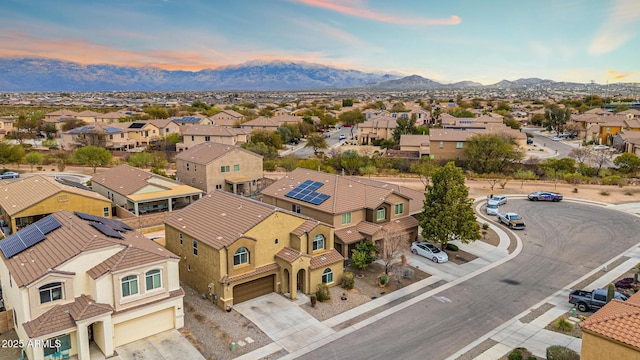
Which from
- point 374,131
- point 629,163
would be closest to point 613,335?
point 629,163

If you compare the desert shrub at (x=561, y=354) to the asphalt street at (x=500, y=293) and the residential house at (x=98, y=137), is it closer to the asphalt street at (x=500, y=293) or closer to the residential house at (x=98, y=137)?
the asphalt street at (x=500, y=293)

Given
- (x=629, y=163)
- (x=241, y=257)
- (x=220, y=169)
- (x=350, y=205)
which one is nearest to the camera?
(x=241, y=257)

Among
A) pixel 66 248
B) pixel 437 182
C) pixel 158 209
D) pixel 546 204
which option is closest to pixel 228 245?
pixel 66 248

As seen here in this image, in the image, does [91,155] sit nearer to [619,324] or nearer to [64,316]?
[64,316]

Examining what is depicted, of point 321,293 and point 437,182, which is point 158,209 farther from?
point 437,182

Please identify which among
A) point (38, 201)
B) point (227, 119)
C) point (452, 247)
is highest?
point (227, 119)
